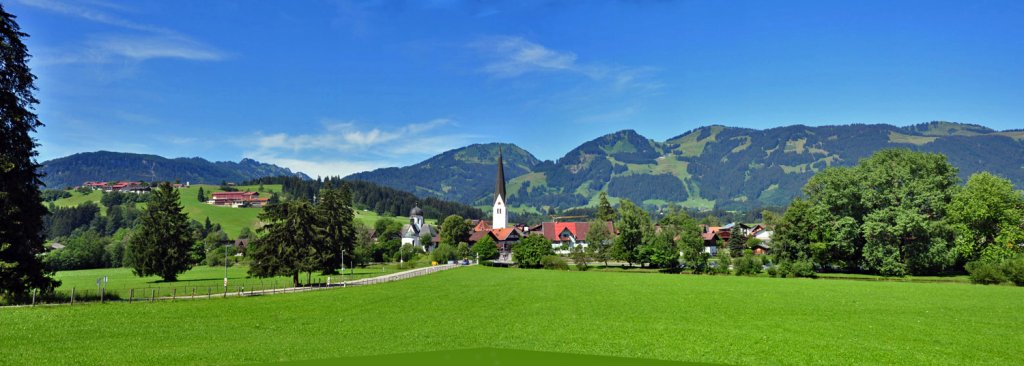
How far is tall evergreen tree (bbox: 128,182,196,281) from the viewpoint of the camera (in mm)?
66062

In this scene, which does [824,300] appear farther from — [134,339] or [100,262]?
[100,262]

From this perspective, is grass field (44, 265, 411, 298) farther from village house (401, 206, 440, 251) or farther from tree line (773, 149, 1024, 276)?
village house (401, 206, 440, 251)

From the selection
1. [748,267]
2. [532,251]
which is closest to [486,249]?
[532,251]

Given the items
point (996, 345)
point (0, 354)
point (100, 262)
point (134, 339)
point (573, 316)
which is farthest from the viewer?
point (100, 262)

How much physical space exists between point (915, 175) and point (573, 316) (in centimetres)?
5889

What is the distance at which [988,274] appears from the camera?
181 ft

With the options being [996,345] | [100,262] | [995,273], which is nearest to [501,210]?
[100,262]

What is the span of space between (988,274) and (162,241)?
83065 millimetres

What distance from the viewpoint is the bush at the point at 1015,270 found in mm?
52875

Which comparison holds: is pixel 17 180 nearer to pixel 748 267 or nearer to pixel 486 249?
pixel 748 267

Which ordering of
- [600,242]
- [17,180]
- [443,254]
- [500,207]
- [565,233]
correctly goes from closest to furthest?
1. [17,180]
2. [600,242]
3. [443,254]
4. [565,233]
5. [500,207]

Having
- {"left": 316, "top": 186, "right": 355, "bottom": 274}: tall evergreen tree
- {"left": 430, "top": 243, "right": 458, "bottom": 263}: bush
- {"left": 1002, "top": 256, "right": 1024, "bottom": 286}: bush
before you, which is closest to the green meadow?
{"left": 316, "top": 186, "right": 355, "bottom": 274}: tall evergreen tree

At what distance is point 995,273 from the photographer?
54.4 m

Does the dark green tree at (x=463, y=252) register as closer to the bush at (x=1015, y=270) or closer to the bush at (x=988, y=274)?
the bush at (x=988, y=274)
